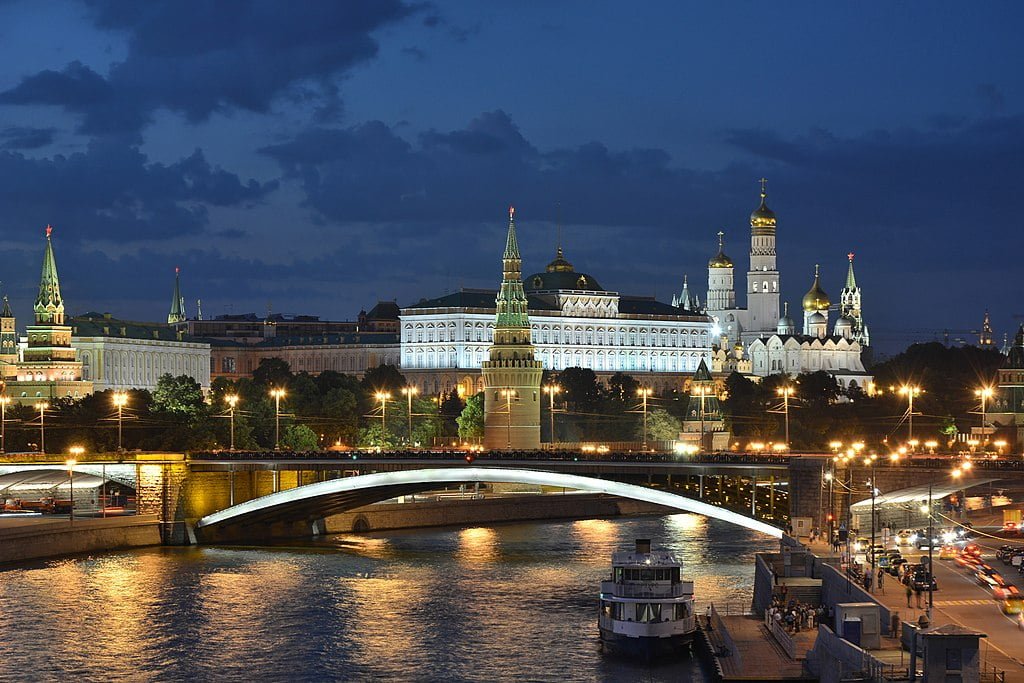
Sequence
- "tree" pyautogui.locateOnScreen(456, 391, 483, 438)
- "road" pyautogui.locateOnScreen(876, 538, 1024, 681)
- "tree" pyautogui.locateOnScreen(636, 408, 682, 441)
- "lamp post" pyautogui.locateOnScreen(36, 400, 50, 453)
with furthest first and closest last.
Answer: "tree" pyautogui.locateOnScreen(636, 408, 682, 441) < "tree" pyautogui.locateOnScreen(456, 391, 483, 438) < "lamp post" pyautogui.locateOnScreen(36, 400, 50, 453) < "road" pyautogui.locateOnScreen(876, 538, 1024, 681)

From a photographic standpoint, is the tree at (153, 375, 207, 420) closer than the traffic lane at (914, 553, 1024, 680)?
No

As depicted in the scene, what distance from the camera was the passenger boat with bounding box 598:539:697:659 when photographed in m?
63.6

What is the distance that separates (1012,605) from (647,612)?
11.9 m

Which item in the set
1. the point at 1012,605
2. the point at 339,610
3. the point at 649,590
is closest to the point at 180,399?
the point at 339,610

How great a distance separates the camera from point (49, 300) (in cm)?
19325

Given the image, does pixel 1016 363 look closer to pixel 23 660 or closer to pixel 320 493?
pixel 320 493

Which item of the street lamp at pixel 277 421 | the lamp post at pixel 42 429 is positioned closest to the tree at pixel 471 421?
the street lamp at pixel 277 421

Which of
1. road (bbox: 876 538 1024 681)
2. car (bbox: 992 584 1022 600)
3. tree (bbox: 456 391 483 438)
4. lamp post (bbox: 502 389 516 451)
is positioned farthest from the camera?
tree (bbox: 456 391 483 438)

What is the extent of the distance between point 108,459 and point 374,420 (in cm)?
6392

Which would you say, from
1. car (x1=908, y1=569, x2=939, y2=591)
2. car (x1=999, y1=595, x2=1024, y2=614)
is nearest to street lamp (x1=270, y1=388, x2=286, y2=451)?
car (x1=908, y1=569, x2=939, y2=591)

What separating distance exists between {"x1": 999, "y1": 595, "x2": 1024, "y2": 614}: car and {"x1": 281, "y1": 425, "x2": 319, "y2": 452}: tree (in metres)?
87.5

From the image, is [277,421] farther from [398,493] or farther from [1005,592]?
[1005,592]

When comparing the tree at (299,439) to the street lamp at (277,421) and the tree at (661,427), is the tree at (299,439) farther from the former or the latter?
the tree at (661,427)

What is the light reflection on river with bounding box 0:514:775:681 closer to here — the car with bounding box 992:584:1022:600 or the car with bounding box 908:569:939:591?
the car with bounding box 908:569:939:591
